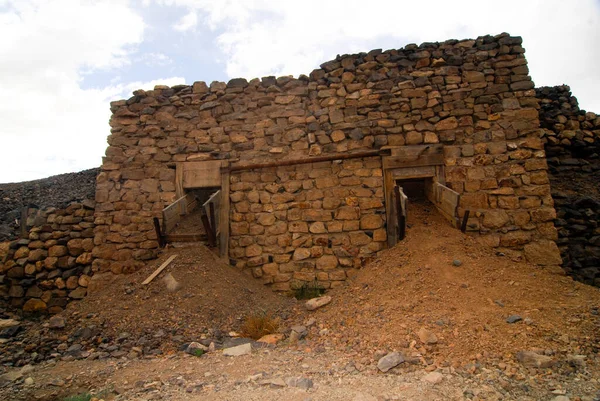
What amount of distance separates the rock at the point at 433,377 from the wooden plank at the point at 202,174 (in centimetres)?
429

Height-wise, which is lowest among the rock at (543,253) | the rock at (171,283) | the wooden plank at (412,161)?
the rock at (171,283)

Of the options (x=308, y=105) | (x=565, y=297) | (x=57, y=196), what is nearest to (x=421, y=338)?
(x=565, y=297)

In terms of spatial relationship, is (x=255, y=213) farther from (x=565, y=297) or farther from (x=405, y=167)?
(x=565, y=297)

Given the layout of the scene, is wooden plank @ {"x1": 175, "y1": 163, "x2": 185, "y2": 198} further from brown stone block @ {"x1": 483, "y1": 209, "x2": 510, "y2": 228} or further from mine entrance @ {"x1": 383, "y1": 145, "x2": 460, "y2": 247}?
brown stone block @ {"x1": 483, "y1": 209, "x2": 510, "y2": 228}

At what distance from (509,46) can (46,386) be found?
733 centimetres

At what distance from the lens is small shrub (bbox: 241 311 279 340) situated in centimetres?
424

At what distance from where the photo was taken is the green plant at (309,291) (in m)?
5.31

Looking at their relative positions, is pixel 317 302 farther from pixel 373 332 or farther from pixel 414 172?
pixel 414 172

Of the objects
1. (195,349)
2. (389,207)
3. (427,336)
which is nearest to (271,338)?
(195,349)

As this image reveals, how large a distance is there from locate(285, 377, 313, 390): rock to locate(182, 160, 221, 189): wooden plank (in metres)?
3.74

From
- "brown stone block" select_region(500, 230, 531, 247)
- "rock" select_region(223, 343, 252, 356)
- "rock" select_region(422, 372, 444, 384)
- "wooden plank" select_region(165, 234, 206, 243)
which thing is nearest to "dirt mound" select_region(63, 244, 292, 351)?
"wooden plank" select_region(165, 234, 206, 243)

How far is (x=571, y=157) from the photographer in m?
7.01

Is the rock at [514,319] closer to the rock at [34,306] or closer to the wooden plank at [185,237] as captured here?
the wooden plank at [185,237]

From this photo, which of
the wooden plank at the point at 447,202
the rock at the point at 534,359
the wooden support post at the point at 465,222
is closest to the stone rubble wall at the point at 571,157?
the wooden support post at the point at 465,222
